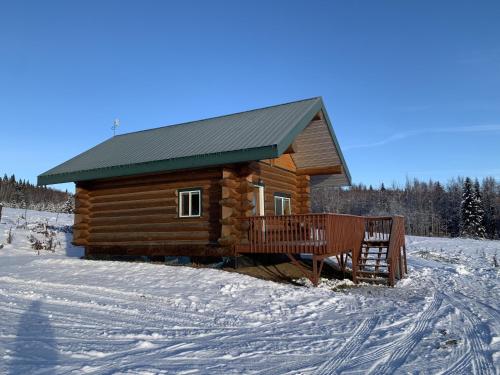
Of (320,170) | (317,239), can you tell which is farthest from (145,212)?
(320,170)

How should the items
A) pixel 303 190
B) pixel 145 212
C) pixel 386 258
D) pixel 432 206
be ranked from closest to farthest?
1. pixel 386 258
2. pixel 145 212
3. pixel 303 190
4. pixel 432 206

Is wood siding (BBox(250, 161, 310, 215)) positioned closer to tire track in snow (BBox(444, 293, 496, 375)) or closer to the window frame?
the window frame

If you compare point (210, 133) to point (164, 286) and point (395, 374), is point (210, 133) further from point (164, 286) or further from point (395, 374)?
point (395, 374)

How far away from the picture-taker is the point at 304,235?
1323cm

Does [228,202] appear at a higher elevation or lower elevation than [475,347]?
higher

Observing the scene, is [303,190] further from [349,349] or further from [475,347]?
[349,349]

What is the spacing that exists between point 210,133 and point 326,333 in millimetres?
11183

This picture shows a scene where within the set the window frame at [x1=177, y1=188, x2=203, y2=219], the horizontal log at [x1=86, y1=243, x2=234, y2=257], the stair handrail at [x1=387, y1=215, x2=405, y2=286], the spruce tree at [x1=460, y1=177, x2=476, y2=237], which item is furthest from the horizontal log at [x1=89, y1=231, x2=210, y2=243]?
the spruce tree at [x1=460, y1=177, x2=476, y2=237]

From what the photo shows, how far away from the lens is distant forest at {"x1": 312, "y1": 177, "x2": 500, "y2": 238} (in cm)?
7025

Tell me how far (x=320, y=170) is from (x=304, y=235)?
762 centimetres

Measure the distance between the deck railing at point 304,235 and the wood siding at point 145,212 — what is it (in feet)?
4.87

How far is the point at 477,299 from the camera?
11.6 m

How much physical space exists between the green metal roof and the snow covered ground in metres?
3.83

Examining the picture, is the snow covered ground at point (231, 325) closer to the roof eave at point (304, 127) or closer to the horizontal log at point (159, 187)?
the horizontal log at point (159, 187)
